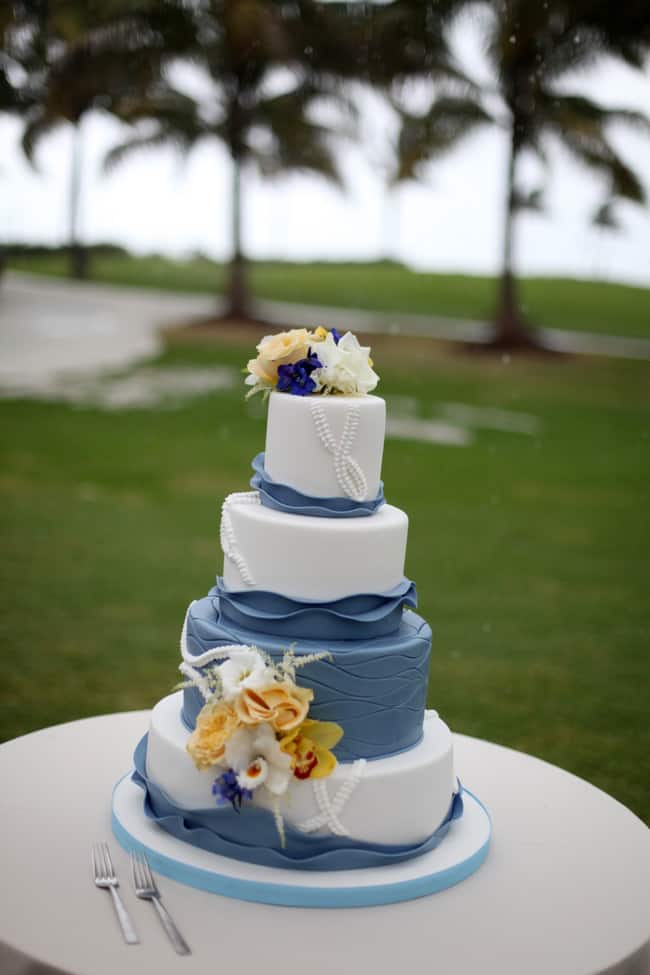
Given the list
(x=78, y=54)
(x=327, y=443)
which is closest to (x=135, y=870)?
(x=327, y=443)

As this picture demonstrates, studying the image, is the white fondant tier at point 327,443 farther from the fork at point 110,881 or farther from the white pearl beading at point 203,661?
the fork at point 110,881

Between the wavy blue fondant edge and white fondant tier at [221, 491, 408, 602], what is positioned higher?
white fondant tier at [221, 491, 408, 602]

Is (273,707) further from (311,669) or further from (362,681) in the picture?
(362,681)

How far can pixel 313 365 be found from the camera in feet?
10.9

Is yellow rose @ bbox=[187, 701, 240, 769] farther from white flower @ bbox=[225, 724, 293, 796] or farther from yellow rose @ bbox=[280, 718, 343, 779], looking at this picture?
yellow rose @ bbox=[280, 718, 343, 779]

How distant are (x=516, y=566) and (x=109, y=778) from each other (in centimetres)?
680

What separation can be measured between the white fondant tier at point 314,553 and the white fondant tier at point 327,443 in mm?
96

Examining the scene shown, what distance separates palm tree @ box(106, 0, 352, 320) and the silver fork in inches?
751

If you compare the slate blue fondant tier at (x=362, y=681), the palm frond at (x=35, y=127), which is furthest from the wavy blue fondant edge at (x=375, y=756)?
the palm frond at (x=35, y=127)

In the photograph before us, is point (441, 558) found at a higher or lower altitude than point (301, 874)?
lower

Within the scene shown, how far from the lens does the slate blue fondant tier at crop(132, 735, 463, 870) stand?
10.3ft

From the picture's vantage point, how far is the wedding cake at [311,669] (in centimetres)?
309

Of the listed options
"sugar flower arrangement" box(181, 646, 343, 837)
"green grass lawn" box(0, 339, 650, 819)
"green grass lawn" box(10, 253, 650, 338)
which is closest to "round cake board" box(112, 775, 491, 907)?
"sugar flower arrangement" box(181, 646, 343, 837)

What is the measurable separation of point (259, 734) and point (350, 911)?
510 mm
